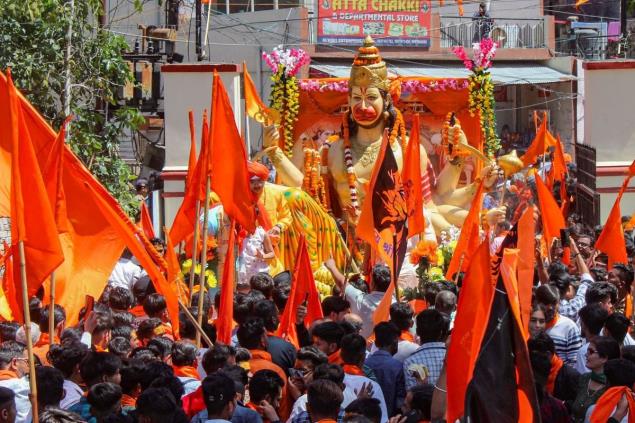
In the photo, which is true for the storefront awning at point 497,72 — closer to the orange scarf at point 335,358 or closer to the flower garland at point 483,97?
the flower garland at point 483,97

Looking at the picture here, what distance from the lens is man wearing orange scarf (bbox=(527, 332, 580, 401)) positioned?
730 cm

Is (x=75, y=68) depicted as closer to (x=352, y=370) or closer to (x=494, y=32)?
(x=352, y=370)

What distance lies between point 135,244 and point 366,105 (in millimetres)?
7376

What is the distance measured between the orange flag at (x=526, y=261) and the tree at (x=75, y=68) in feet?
26.6

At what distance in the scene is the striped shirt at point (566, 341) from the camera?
27.6 ft

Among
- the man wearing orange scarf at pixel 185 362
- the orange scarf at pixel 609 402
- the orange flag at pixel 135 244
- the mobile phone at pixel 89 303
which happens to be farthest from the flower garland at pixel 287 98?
the orange scarf at pixel 609 402

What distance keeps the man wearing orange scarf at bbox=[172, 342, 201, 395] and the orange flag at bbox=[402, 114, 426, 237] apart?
3.77 meters

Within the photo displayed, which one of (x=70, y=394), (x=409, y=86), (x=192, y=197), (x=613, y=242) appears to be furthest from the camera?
(x=409, y=86)

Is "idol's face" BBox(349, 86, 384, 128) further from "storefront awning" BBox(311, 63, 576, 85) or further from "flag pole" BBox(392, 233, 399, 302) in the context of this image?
"storefront awning" BBox(311, 63, 576, 85)

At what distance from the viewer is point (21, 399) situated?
6824mm

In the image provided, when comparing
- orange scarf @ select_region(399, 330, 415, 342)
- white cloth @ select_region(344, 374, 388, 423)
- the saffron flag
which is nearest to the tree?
the saffron flag

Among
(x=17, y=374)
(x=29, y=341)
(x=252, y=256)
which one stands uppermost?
(x=29, y=341)

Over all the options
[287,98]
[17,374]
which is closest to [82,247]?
[17,374]

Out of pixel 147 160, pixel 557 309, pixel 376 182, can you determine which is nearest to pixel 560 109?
pixel 147 160
